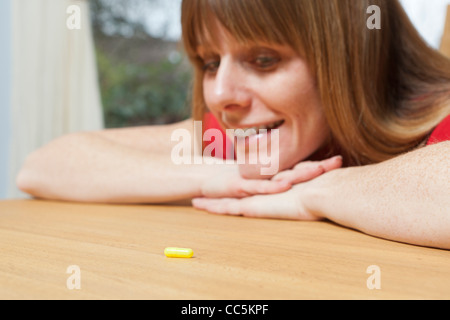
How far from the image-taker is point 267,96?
1026mm

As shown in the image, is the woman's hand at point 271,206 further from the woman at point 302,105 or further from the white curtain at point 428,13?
the white curtain at point 428,13

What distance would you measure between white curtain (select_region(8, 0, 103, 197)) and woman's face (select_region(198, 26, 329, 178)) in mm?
1839

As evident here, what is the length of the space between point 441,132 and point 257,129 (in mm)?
362

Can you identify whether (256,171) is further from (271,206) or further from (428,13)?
(428,13)

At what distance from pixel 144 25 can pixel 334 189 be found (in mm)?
2607

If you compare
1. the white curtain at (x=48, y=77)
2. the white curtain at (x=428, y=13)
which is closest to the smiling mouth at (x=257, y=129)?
the white curtain at (x=428, y=13)

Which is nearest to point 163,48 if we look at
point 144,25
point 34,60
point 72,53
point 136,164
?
point 144,25

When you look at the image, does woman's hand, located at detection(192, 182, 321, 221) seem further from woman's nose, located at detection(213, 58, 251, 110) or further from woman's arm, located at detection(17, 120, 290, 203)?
woman's nose, located at detection(213, 58, 251, 110)

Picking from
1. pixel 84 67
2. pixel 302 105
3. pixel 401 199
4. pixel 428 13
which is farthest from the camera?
pixel 84 67

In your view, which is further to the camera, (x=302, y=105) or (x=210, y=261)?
(x=302, y=105)

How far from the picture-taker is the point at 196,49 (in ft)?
3.74

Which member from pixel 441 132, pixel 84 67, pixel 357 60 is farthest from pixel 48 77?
pixel 441 132

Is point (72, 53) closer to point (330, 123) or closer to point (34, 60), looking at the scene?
point (34, 60)

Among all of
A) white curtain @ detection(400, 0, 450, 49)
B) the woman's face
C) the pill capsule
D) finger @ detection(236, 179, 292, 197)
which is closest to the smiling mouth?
the woman's face
